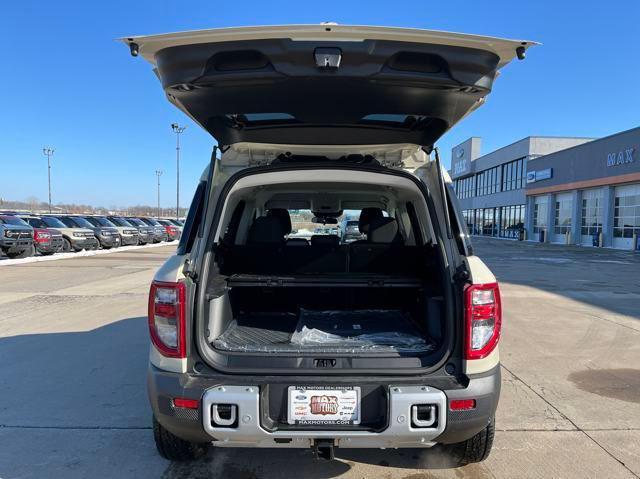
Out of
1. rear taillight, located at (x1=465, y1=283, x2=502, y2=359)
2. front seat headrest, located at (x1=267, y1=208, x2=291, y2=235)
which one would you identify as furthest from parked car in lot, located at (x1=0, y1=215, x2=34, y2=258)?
rear taillight, located at (x1=465, y1=283, x2=502, y2=359)

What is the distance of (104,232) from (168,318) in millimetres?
22064

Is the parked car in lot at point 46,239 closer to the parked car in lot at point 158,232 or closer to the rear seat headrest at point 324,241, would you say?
the parked car in lot at point 158,232

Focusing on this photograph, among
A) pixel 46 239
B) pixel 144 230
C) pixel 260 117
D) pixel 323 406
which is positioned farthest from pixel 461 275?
pixel 144 230

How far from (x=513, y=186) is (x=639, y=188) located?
15946 millimetres

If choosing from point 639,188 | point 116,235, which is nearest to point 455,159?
point 639,188

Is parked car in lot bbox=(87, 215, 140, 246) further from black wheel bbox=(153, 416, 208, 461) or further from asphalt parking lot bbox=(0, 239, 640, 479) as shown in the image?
black wheel bbox=(153, 416, 208, 461)

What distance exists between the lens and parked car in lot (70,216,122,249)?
867 inches

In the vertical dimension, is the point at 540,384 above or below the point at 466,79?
below

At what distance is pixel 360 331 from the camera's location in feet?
11.1

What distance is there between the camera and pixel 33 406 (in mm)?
3836

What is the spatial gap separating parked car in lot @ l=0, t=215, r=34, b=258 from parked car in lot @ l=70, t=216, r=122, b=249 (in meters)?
4.82

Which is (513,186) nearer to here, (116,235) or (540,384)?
(116,235)

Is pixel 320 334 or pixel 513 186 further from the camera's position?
pixel 513 186

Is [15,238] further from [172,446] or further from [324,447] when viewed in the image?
[324,447]
